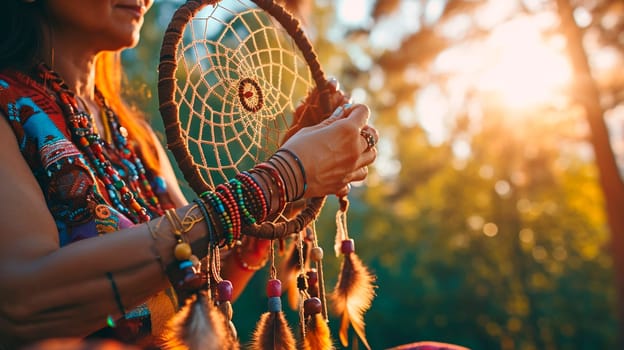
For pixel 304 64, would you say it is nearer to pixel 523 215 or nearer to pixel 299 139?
pixel 299 139

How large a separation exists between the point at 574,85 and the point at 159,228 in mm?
8574

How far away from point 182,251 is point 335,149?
49 centimetres

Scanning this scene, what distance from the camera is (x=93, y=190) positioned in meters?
1.62

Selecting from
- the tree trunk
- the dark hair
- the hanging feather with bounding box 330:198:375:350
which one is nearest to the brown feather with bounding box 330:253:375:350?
the hanging feather with bounding box 330:198:375:350

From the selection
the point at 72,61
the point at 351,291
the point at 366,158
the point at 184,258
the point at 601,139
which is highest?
the point at 601,139

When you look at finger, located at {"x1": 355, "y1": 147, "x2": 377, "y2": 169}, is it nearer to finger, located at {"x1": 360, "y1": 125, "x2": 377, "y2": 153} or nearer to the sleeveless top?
finger, located at {"x1": 360, "y1": 125, "x2": 377, "y2": 153}

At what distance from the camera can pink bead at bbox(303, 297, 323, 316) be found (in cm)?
177

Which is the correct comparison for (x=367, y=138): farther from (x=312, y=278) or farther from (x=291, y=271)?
(x=291, y=271)

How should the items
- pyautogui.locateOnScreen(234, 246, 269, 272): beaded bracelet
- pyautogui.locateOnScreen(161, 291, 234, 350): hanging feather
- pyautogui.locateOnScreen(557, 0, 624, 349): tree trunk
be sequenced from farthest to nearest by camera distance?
pyautogui.locateOnScreen(557, 0, 624, 349): tree trunk
pyautogui.locateOnScreen(234, 246, 269, 272): beaded bracelet
pyautogui.locateOnScreen(161, 291, 234, 350): hanging feather

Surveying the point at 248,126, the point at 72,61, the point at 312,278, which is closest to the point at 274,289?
the point at 312,278

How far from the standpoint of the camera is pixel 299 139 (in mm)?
1604

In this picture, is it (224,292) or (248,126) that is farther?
(248,126)

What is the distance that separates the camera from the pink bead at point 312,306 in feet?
5.79

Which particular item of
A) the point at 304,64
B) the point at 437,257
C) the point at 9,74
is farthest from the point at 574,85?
the point at 437,257
